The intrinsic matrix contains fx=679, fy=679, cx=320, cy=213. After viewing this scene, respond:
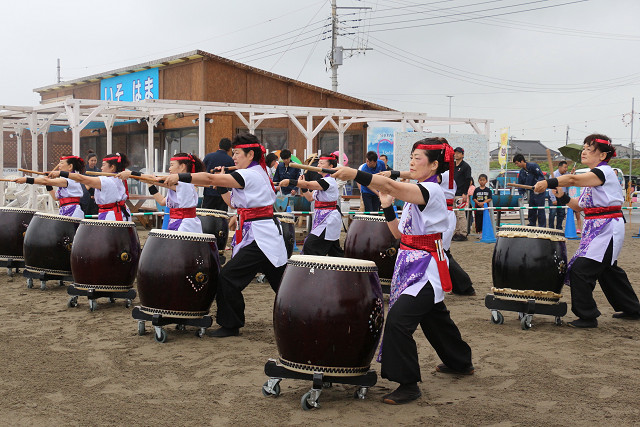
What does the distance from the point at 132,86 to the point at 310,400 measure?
64.2 feet

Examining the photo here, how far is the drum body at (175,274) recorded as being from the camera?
5.50 m

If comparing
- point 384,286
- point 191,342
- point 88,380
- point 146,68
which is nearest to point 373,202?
point 384,286

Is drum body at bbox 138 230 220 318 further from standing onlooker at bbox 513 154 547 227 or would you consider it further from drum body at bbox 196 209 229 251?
standing onlooker at bbox 513 154 547 227

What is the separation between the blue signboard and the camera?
68.3ft

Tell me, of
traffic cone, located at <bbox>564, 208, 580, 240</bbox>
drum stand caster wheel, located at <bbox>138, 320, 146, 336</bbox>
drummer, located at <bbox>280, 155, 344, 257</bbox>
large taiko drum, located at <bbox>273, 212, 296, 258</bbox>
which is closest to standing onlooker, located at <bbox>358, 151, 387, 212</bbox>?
large taiko drum, located at <bbox>273, 212, 296, 258</bbox>

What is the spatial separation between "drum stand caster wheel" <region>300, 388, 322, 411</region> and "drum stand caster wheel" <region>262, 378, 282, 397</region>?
9.9 inches

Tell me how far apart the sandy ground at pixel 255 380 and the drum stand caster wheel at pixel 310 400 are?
0.05 meters

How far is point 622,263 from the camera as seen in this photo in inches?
418

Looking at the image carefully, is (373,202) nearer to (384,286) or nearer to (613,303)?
(384,286)

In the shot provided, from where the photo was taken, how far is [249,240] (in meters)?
5.56

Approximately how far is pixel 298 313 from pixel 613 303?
373 cm

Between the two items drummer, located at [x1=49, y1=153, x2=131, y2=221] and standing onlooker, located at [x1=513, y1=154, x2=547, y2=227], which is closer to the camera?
drummer, located at [x1=49, y1=153, x2=131, y2=221]

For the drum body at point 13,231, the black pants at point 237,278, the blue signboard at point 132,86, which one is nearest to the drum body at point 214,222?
the drum body at point 13,231

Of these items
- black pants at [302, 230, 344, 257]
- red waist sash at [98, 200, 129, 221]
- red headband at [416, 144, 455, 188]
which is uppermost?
red headband at [416, 144, 455, 188]
